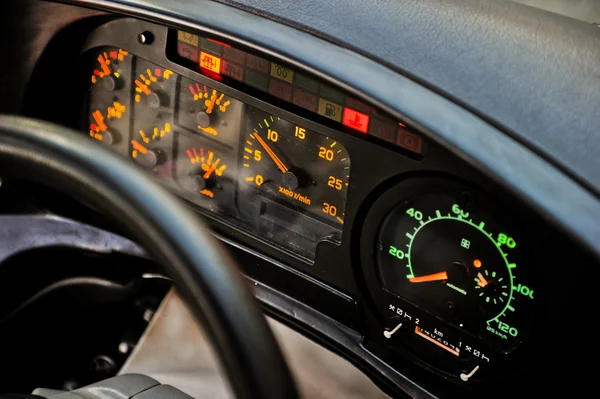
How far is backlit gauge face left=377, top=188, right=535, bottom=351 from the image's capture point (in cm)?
140

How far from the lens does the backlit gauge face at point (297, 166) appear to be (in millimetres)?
1570

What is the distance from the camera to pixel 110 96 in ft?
6.16

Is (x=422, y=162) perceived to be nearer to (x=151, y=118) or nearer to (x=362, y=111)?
(x=362, y=111)

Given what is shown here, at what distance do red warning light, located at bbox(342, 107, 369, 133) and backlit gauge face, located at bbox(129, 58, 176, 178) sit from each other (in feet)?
1.38

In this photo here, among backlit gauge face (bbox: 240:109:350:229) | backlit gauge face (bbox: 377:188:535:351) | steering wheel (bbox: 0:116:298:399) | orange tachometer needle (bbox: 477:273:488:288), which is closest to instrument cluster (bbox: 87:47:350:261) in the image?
backlit gauge face (bbox: 240:109:350:229)

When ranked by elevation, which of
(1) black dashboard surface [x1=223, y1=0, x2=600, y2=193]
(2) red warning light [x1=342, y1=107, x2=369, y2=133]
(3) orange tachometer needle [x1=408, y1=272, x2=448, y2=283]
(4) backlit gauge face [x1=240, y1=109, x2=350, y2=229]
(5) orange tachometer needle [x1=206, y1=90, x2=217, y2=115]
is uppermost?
(1) black dashboard surface [x1=223, y1=0, x2=600, y2=193]

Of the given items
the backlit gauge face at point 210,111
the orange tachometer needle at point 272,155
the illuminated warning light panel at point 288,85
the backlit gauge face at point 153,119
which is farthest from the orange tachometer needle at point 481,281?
the backlit gauge face at point 153,119

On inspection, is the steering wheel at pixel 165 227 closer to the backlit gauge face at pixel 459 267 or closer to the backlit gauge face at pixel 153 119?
the backlit gauge face at pixel 459 267

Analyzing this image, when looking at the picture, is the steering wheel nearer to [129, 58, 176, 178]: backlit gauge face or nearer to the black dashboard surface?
the black dashboard surface

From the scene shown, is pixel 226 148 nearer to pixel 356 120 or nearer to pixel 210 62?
pixel 210 62

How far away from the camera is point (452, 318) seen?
150cm

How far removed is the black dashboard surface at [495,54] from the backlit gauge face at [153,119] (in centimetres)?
37

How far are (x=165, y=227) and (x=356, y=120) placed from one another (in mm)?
640

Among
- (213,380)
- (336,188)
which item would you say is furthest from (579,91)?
(213,380)
